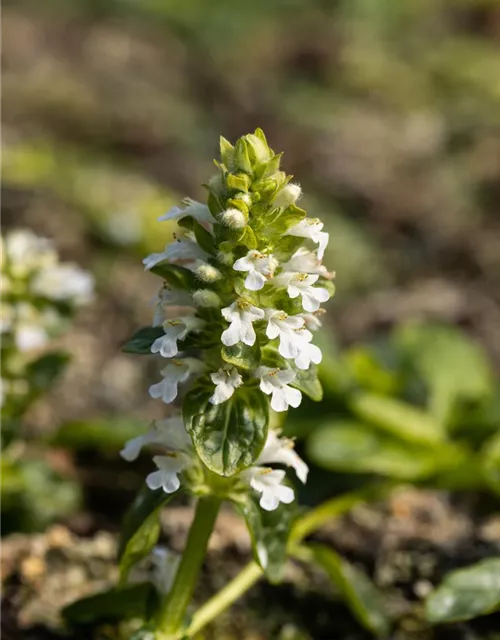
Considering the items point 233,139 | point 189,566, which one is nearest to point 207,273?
point 189,566

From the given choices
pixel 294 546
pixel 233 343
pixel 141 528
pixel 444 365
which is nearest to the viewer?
pixel 233 343

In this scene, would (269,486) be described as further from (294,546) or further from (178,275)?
(294,546)

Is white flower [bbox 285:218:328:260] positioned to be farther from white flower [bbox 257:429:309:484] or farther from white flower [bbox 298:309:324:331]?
white flower [bbox 257:429:309:484]

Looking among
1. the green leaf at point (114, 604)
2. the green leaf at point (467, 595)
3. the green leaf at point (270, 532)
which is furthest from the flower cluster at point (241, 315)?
the green leaf at point (467, 595)

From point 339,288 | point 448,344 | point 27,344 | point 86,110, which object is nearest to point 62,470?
point 27,344

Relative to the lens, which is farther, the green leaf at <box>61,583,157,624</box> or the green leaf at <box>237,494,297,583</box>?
the green leaf at <box>61,583,157,624</box>

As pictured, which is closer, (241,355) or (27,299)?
(241,355)

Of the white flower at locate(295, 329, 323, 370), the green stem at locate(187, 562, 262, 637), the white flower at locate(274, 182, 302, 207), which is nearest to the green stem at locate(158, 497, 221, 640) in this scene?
the green stem at locate(187, 562, 262, 637)
